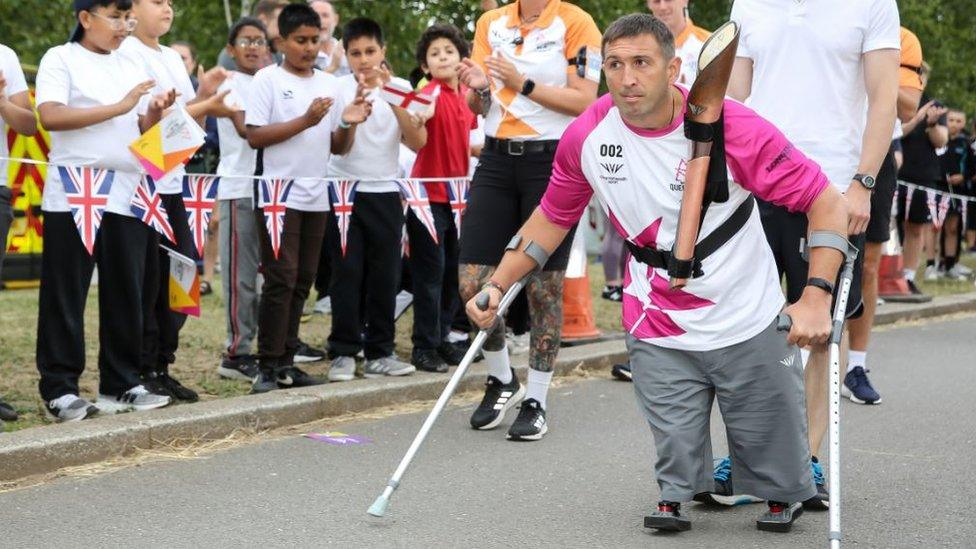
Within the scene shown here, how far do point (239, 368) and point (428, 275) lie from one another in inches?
50.3

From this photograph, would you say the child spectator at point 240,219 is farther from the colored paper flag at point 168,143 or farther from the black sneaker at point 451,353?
the black sneaker at point 451,353

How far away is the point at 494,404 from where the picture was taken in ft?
21.8

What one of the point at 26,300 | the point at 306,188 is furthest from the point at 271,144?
the point at 26,300

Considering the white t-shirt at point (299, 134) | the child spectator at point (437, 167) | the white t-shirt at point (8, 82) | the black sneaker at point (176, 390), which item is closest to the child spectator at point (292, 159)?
the white t-shirt at point (299, 134)

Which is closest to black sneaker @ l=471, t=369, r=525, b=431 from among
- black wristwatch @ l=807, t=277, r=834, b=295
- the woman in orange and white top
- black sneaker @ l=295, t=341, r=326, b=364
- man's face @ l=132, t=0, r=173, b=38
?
the woman in orange and white top

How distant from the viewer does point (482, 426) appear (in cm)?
657

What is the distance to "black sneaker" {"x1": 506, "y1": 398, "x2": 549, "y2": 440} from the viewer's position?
6316 millimetres

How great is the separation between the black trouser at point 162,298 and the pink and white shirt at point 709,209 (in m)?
2.76

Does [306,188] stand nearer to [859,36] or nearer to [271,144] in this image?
[271,144]

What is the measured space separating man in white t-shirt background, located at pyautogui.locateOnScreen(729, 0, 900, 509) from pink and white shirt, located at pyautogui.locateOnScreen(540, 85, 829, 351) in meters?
0.65

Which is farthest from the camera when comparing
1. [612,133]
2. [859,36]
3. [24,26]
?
[24,26]

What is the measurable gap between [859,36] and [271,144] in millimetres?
3214

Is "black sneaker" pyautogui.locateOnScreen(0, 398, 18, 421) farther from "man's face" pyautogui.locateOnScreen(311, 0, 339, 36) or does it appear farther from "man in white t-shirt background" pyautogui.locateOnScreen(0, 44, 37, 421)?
"man's face" pyautogui.locateOnScreen(311, 0, 339, 36)

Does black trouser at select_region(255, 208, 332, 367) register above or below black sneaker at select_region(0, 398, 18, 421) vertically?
above
